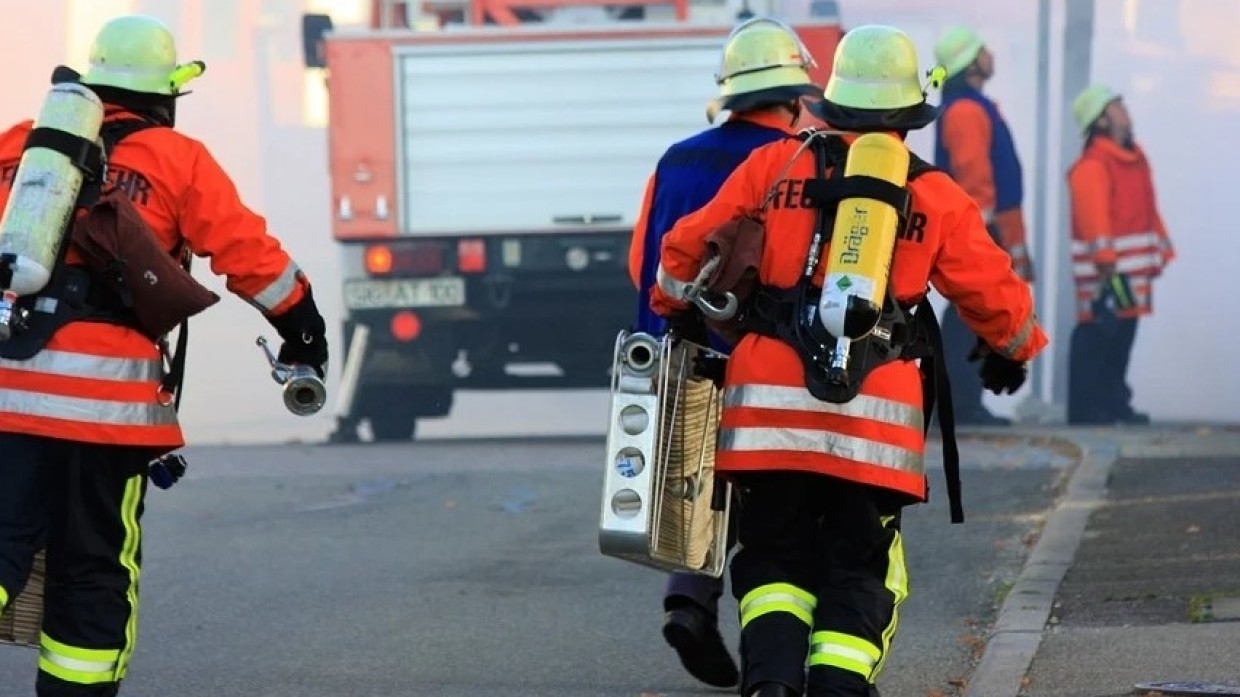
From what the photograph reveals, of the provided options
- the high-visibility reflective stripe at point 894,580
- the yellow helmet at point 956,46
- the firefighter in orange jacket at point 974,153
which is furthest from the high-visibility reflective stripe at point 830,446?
the yellow helmet at point 956,46

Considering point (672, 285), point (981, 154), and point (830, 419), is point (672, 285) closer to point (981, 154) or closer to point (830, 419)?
point (830, 419)

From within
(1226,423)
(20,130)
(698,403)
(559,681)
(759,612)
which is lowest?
(1226,423)

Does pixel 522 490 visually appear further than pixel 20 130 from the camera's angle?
Yes

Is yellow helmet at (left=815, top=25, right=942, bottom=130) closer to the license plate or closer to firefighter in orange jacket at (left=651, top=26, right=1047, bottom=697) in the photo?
firefighter in orange jacket at (left=651, top=26, right=1047, bottom=697)

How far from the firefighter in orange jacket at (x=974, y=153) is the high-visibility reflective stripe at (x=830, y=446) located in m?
9.66

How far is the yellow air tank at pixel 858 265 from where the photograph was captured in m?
4.68

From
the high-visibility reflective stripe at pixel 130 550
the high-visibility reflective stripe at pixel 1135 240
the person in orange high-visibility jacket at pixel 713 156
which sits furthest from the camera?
the high-visibility reflective stripe at pixel 1135 240

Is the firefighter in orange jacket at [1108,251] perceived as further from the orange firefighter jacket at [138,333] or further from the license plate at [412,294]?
the orange firefighter jacket at [138,333]

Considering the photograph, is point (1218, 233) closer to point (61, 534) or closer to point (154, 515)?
point (154, 515)

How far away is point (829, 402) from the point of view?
4.80 metres

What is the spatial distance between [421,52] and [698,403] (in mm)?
8883

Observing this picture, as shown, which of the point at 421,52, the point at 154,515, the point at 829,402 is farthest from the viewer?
the point at 421,52

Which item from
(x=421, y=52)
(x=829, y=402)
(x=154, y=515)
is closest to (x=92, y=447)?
(x=829, y=402)

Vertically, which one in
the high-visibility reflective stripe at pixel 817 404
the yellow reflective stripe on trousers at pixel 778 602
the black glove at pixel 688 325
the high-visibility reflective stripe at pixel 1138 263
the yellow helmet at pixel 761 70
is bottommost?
the high-visibility reflective stripe at pixel 1138 263
